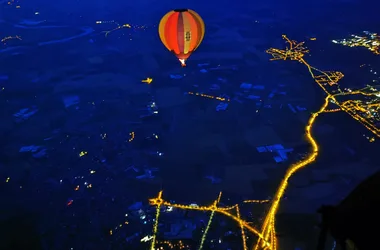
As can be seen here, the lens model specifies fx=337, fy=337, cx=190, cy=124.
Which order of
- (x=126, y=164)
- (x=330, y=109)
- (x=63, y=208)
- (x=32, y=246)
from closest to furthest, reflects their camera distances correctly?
(x=32, y=246), (x=63, y=208), (x=126, y=164), (x=330, y=109)

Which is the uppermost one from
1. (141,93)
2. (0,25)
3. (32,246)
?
(0,25)

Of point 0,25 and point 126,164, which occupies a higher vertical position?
point 0,25

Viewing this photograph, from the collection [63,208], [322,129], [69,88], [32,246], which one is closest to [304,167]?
[322,129]

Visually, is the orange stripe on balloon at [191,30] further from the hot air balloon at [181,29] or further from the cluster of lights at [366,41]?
the cluster of lights at [366,41]

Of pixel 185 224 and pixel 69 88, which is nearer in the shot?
pixel 185 224

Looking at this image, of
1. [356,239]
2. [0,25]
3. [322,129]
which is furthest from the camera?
[0,25]

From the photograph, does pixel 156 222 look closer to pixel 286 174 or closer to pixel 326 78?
pixel 286 174

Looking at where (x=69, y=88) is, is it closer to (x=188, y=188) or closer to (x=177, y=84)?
(x=177, y=84)
